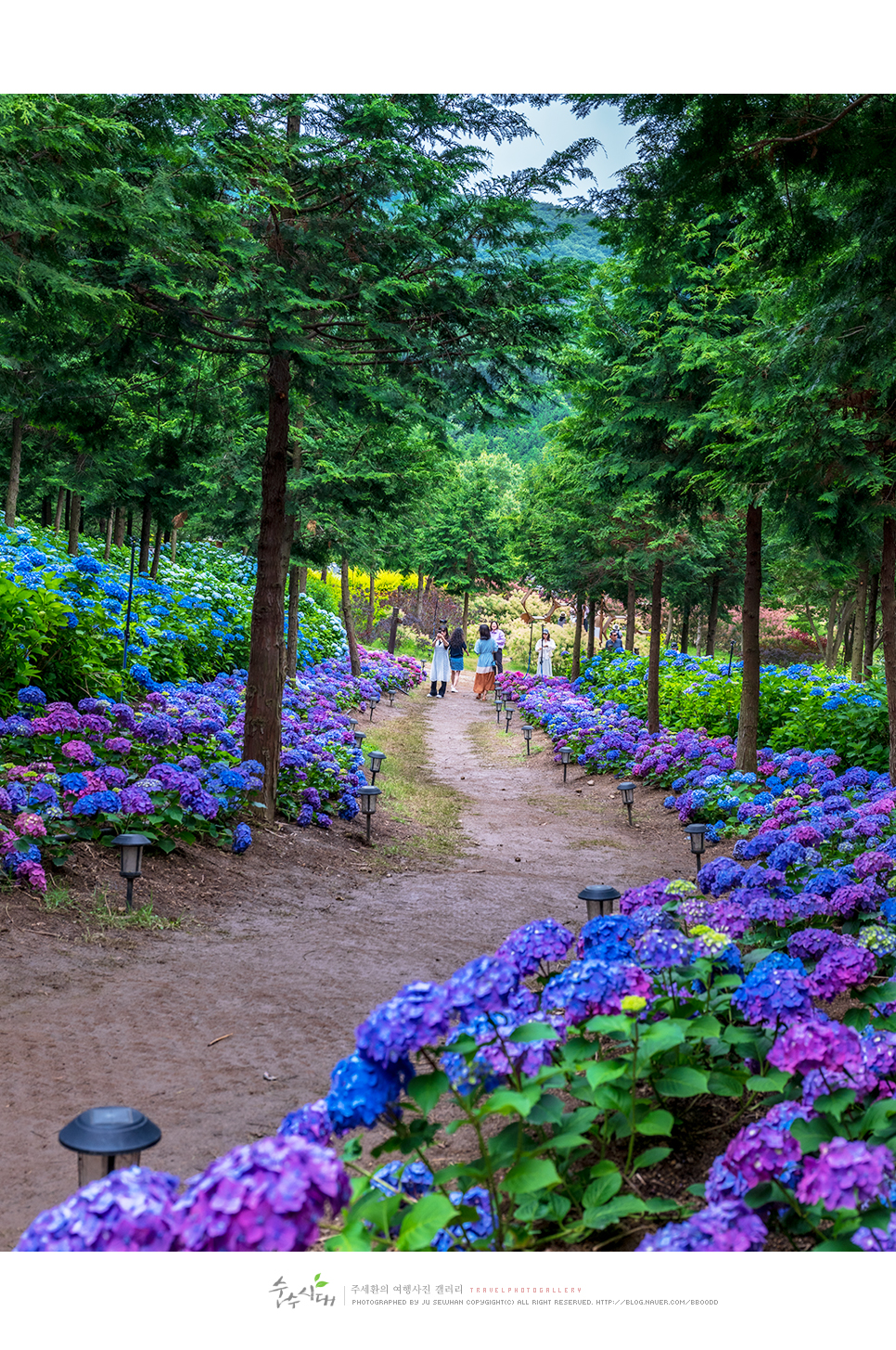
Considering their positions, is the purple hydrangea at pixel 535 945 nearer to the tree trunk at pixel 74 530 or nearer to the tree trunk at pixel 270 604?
the tree trunk at pixel 270 604

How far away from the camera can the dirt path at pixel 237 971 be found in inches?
101

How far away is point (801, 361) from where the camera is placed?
A: 12.5ft

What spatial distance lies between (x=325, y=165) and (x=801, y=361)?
3091 mm

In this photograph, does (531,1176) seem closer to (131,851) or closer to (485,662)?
(131,851)

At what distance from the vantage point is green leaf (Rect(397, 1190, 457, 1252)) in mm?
1260

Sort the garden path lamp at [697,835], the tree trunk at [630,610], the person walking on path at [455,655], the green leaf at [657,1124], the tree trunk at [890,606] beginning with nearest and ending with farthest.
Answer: the green leaf at [657,1124]
the garden path lamp at [697,835]
the tree trunk at [890,606]
the tree trunk at [630,610]
the person walking on path at [455,655]

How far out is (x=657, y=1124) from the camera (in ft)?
5.32

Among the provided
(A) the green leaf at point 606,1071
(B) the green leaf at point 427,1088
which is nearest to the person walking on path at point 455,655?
(A) the green leaf at point 606,1071

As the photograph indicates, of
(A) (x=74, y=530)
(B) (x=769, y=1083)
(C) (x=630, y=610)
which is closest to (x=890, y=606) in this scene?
(B) (x=769, y=1083)

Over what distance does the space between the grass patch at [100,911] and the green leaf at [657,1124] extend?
326 cm

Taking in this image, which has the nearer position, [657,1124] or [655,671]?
[657,1124]

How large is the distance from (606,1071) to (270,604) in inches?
202

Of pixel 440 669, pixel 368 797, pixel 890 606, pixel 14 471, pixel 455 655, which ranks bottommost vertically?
pixel 368 797
